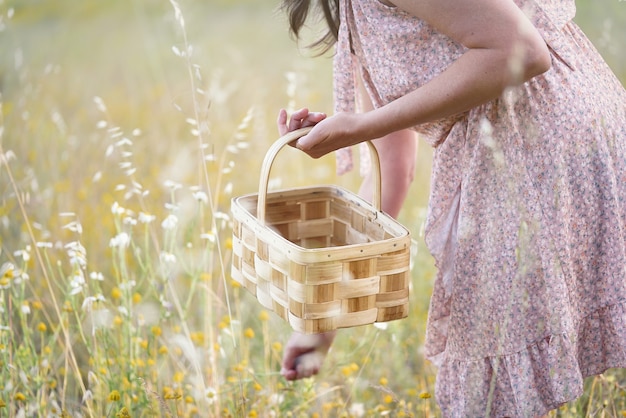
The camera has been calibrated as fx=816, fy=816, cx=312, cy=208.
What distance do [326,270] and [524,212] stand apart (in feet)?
1.32

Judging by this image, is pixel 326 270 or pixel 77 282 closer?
pixel 326 270

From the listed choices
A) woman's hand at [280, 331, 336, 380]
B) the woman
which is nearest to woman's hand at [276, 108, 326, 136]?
the woman

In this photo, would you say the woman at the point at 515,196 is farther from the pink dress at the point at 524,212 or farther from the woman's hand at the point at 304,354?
the woman's hand at the point at 304,354

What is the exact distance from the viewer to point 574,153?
4.99 ft

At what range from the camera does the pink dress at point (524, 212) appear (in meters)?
1.50

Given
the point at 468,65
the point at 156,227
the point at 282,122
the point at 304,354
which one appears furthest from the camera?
the point at 156,227

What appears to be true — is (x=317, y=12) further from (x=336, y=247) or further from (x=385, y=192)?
(x=336, y=247)

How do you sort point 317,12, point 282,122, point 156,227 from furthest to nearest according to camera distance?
point 156,227 < point 317,12 < point 282,122

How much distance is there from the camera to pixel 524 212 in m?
1.51

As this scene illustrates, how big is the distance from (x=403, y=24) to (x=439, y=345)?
2.25ft

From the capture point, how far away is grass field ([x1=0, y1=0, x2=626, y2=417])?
6.70 ft

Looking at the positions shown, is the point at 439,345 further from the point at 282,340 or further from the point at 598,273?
the point at 282,340

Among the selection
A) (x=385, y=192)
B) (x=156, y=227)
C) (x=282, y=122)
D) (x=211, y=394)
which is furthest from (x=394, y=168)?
(x=156, y=227)

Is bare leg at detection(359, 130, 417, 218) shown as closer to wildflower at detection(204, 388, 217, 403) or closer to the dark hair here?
the dark hair
